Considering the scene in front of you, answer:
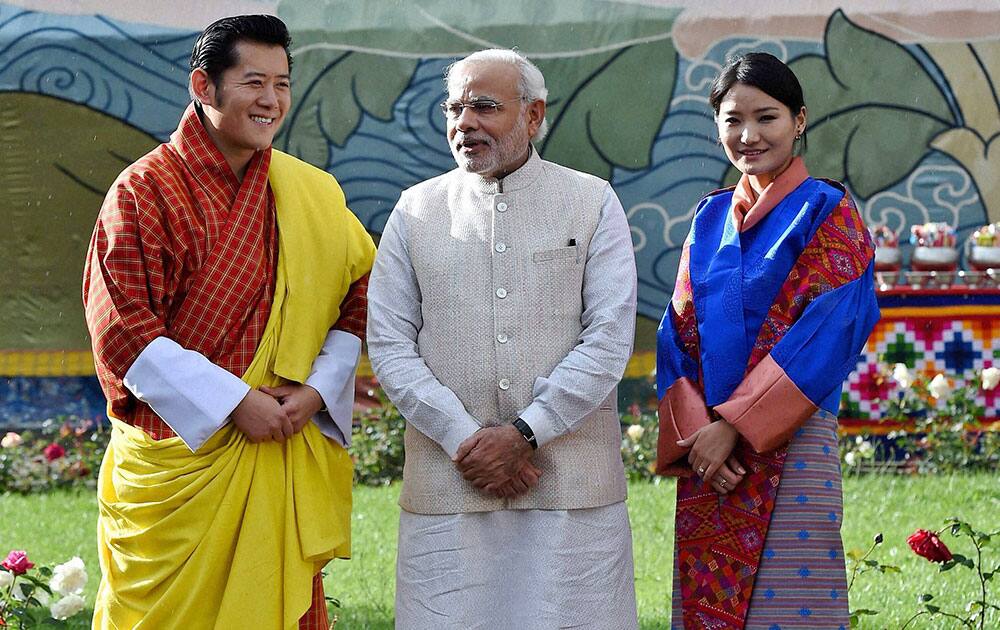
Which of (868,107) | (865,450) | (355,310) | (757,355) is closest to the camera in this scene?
(757,355)

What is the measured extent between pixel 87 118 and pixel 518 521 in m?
5.61

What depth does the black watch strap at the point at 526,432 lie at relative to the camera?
11.8 ft

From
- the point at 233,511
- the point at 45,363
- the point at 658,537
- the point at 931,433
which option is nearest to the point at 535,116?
the point at 233,511

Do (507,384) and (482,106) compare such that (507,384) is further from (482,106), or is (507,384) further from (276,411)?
(482,106)

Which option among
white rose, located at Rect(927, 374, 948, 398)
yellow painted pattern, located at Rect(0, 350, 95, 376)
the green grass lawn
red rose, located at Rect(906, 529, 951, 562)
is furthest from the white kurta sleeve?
yellow painted pattern, located at Rect(0, 350, 95, 376)

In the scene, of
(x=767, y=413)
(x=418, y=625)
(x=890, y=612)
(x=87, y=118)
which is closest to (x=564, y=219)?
(x=767, y=413)

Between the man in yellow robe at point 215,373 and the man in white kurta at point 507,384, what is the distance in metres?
0.28

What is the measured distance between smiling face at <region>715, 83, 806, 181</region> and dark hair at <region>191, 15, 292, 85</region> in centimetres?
127

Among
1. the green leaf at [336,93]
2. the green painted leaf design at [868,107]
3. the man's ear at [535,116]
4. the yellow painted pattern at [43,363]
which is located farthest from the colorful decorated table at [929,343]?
the man's ear at [535,116]

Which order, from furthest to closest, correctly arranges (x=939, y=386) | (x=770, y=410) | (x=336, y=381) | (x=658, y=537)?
(x=939, y=386) < (x=658, y=537) < (x=336, y=381) < (x=770, y=410)

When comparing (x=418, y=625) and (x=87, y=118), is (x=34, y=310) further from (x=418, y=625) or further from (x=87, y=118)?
(x=418, y=625)

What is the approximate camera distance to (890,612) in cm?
530

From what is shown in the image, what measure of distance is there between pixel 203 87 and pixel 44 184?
194 inches

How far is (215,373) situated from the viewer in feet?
12.1
